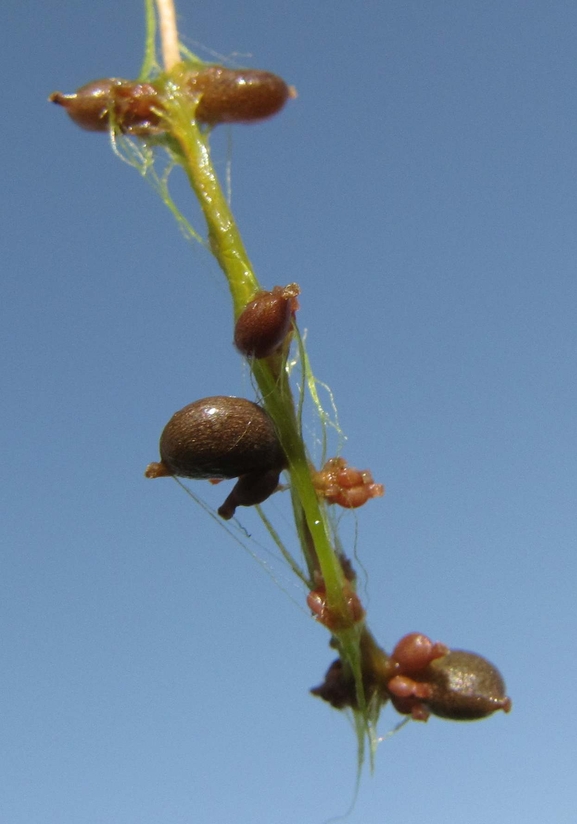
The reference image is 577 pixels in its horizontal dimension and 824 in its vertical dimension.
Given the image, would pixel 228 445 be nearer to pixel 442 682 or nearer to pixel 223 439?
pixel 223 439

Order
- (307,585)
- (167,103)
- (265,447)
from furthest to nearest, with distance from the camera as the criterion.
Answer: (167,103), (307,585), (265,447)

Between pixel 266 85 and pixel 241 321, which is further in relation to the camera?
pixel 266 85

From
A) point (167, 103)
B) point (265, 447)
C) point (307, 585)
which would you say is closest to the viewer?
point (265, 447)

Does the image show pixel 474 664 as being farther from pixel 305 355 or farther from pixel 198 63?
pixel 198 63

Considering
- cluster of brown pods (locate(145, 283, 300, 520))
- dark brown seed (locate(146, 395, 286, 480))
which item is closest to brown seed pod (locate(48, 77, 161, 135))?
cluster of brown pods (locate(145, 283, 300, 520))

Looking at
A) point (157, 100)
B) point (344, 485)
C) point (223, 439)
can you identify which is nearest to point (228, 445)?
point (223, 439)

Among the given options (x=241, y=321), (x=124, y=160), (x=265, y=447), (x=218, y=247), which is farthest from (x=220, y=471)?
(x=124, y=160)

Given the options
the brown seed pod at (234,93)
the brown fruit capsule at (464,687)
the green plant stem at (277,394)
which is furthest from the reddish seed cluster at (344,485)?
the brown seed pod at (234,93)

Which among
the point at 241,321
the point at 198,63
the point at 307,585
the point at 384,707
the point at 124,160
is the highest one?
the point at 198,63
